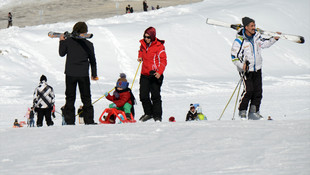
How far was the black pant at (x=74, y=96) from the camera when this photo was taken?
7384 millimetres

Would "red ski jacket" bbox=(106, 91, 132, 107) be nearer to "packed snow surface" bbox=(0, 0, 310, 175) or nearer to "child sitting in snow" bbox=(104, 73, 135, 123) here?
"child sitting in snow" bbox=(104, 73, 135, 123)

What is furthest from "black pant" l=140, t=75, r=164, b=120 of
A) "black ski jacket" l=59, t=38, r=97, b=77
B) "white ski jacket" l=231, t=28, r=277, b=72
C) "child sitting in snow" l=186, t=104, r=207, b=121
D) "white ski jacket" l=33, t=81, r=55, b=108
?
"white ski jacket" l=33, t=81, r=55, b=108

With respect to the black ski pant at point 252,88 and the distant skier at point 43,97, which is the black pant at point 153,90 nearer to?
the black ski pant at point 252,88

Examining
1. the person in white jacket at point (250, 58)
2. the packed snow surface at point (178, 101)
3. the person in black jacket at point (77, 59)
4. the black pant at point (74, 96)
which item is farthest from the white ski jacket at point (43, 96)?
the person in white jacket at point (250, 58)

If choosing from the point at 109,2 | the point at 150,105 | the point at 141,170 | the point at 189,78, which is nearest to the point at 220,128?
the point at 141,170

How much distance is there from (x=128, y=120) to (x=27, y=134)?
2.51 meters

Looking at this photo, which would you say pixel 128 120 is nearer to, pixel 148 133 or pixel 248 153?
pixel 148 133

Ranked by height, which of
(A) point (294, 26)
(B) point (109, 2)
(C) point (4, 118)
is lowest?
(C) point (4, 118)

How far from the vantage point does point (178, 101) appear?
22.1 m

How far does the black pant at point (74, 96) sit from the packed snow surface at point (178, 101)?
3.49 feet

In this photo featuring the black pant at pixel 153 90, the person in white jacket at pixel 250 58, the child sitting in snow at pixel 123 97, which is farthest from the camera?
the child sitting in snow at pixel 123 97

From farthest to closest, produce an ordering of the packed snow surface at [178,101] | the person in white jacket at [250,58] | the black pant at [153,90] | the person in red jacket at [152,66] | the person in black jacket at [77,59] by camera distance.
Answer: the black pant at [153,90], the person in red jacket at [152,66], the person in white jacket at [250,58], the person in black jacket at [77,59], the packed snow surface at [178,101]

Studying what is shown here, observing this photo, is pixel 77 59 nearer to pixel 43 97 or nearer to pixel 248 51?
pixel 248 51

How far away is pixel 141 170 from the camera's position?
13.7ft
